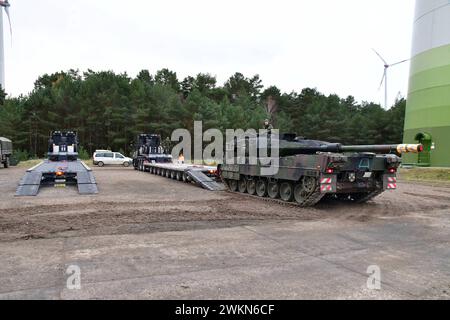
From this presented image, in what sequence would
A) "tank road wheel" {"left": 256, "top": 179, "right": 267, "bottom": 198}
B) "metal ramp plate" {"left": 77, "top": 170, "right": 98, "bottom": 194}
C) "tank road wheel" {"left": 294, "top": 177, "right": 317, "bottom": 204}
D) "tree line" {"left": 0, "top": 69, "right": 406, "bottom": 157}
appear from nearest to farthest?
Result: "tank road wheel" {"left": 294, "top": 177, "right": 317, "bottom": 204}
"tank road wheel" {"left": 256, "top": 179, "right": 267, "bottom": 198}
"metal ramp plate" {"left": 77, "top": 170, "right": 98, "bottom": 194}
"tree line" {"left": 0, "top": 69, "right": 406, "bottom": 157}

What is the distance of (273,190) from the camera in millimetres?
13758

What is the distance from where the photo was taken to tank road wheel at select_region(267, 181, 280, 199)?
537 inches

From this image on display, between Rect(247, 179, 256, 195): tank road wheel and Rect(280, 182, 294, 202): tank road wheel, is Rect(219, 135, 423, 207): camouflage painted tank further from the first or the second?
Rect(247, 179, 256, 195): tank road wheel

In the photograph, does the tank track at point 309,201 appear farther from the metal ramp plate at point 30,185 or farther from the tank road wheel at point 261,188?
the metal ramp plate at point 30,185

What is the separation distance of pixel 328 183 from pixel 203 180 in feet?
23.4

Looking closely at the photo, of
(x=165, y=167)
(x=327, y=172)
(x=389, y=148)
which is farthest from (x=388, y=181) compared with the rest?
(x=165, y=167)

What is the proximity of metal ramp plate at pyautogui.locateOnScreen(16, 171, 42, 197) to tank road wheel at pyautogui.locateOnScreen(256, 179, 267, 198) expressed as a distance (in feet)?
24.6

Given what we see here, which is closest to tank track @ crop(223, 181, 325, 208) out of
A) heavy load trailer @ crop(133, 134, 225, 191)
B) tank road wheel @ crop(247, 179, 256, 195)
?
tank road wheel @ crop(247, 179, 256, 195)

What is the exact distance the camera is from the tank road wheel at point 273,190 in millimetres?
13633

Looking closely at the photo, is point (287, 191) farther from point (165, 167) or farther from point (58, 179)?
point (165, 167)

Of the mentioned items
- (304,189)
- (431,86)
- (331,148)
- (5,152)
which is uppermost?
(431,86)

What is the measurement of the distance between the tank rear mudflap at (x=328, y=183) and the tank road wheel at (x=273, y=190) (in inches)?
97.3

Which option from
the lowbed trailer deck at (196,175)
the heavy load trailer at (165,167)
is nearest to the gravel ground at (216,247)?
the lowbed trailer deck at (196,175)

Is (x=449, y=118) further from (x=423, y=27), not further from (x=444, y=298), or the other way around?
(x=444, y=298)
